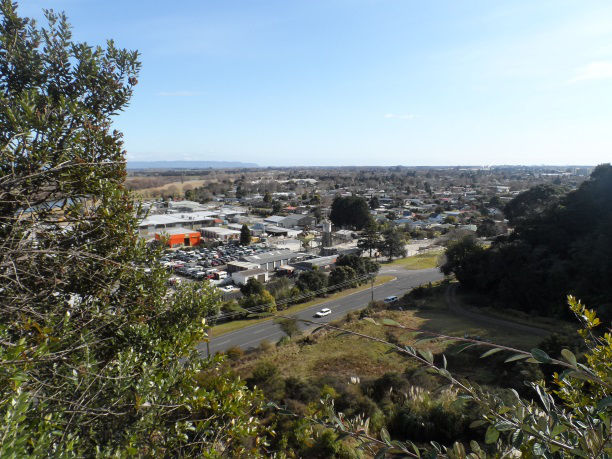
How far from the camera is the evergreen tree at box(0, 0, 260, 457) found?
96.6 inches

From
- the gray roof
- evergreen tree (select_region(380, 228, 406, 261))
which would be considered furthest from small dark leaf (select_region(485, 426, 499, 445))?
evergreen tree (select_region(380, 228, 406, 261))

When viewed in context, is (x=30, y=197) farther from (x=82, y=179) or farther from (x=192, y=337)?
(x=192, y=337)

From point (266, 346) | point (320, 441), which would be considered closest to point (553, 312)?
point (266, 346)

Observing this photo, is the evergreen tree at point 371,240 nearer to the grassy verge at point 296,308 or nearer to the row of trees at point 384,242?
the row of trees at point 384,242

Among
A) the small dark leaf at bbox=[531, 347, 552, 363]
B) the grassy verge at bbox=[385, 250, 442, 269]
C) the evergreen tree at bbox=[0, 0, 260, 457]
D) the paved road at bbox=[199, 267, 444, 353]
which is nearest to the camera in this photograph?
the small dark leaf at bbox=[531, 347, 552, 363]

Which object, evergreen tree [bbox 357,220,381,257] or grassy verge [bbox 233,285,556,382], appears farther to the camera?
evergreen tree [bbox 357,220,381,257]

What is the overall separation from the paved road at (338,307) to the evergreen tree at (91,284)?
7581mm

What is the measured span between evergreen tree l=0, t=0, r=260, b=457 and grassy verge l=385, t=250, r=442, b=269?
25101 millimetres

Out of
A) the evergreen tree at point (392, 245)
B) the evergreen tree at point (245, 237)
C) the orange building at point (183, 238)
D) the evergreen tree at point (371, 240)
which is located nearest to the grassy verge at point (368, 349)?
the evergreen tree at point (371, 240)

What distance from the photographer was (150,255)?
148 inches

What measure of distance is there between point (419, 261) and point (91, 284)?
89.9 feet

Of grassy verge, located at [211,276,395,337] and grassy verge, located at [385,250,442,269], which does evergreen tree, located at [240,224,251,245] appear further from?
grassy verge, located at [211,276,395,337]

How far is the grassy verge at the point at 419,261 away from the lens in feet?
89.2

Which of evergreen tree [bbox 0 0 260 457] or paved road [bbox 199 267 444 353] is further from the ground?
evergreen tree [bbox 0 0 260 457]
